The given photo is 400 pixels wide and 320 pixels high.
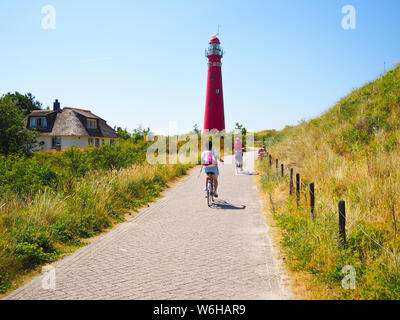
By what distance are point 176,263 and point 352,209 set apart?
367 cm

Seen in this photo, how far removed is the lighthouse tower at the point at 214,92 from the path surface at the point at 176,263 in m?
33.7

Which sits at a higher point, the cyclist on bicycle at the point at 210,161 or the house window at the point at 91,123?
the house window at the point at 91,123

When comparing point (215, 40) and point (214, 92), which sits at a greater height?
point (215, 40)

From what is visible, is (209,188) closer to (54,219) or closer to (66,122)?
(54,219)

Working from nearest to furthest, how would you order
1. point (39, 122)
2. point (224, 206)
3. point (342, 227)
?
point (342, 227) < point (224, 206) < point (39, 122)

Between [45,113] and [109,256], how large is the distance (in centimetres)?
4501

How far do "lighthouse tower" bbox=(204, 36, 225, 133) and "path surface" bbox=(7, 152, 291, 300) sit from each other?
3365 cm

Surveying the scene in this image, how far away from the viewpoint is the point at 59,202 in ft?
24.9

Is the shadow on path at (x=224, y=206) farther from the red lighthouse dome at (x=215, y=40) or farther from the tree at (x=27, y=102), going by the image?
the tree at (x=27, y=102)

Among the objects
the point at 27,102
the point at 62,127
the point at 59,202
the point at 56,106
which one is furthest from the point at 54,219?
the point at 27,102

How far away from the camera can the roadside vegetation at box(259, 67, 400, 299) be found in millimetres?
4281

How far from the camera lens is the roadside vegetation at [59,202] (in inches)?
214

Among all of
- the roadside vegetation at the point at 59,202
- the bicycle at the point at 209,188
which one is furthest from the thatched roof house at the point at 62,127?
the bicycle at the point at 209,188
